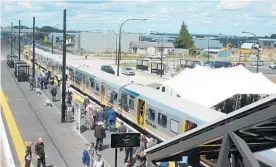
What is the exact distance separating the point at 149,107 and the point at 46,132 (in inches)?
190

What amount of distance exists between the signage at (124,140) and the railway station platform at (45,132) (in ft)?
8.35

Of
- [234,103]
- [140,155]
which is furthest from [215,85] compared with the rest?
[140,155]

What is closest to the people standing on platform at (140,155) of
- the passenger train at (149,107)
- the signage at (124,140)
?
the signage at (124,140)

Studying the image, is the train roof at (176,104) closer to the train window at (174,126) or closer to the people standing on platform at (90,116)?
the train window at (174,126)

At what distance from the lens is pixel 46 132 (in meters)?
19.6

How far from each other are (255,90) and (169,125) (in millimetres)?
7315

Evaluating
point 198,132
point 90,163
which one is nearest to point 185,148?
point 198,132

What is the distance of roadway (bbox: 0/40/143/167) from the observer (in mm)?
15742

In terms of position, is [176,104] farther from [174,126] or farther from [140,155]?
[140,155]

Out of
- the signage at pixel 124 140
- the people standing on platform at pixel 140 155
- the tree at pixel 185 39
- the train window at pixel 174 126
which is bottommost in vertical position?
the people standing on platform at pixel 140 155

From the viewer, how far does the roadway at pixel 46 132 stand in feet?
51.6

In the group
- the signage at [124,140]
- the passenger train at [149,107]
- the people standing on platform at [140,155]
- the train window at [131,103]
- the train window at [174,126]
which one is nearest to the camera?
the signage at [124,140]

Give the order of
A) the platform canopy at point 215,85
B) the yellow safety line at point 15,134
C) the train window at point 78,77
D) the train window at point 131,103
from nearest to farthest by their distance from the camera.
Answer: the yellow safety line at point 15,134
the platform canopy at point 215,85
the train window at point 131,103
the train window at point 78,77

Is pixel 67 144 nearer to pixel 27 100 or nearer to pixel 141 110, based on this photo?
pixel 141 110
